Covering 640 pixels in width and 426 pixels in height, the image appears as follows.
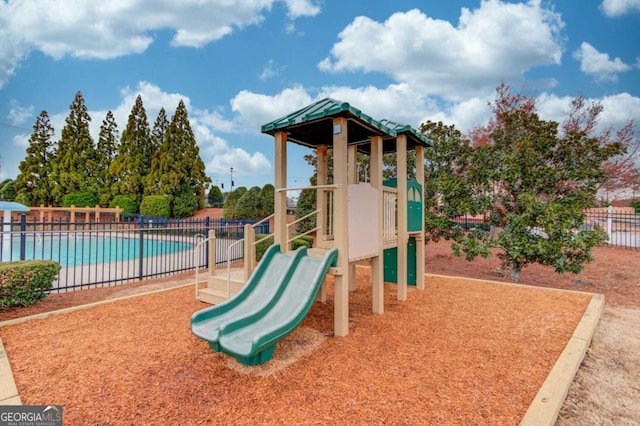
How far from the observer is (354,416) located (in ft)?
7.25

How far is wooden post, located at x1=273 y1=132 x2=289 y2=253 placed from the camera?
174 inches

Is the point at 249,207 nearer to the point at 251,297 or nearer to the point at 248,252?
the point at 248,252

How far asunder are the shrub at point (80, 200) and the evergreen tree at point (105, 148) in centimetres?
90

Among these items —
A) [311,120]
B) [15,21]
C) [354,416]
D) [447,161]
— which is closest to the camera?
[354,416]

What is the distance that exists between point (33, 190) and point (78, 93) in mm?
9694

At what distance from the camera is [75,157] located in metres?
26.6

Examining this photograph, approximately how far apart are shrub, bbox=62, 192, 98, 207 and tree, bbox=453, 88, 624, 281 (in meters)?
29.9

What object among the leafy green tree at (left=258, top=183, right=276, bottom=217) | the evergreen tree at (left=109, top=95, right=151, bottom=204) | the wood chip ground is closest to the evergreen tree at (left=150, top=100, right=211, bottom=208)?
the evergreen tree at (left=109, top=95, right=151, bottom=204)

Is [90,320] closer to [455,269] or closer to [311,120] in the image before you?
[311,120]

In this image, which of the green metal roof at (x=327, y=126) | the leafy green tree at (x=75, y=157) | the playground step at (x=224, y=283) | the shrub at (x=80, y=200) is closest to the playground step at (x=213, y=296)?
the playground step at (x=224, y=283)

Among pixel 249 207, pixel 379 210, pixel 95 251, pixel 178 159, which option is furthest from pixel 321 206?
pixel 178 159

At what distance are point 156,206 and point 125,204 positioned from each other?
3.42 metres

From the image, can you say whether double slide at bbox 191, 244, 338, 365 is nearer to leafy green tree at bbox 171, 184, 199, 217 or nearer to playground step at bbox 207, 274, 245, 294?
playground step at bbox 207, 274, 245, 294

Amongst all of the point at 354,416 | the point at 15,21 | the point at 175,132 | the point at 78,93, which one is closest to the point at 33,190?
the point at 78,93
